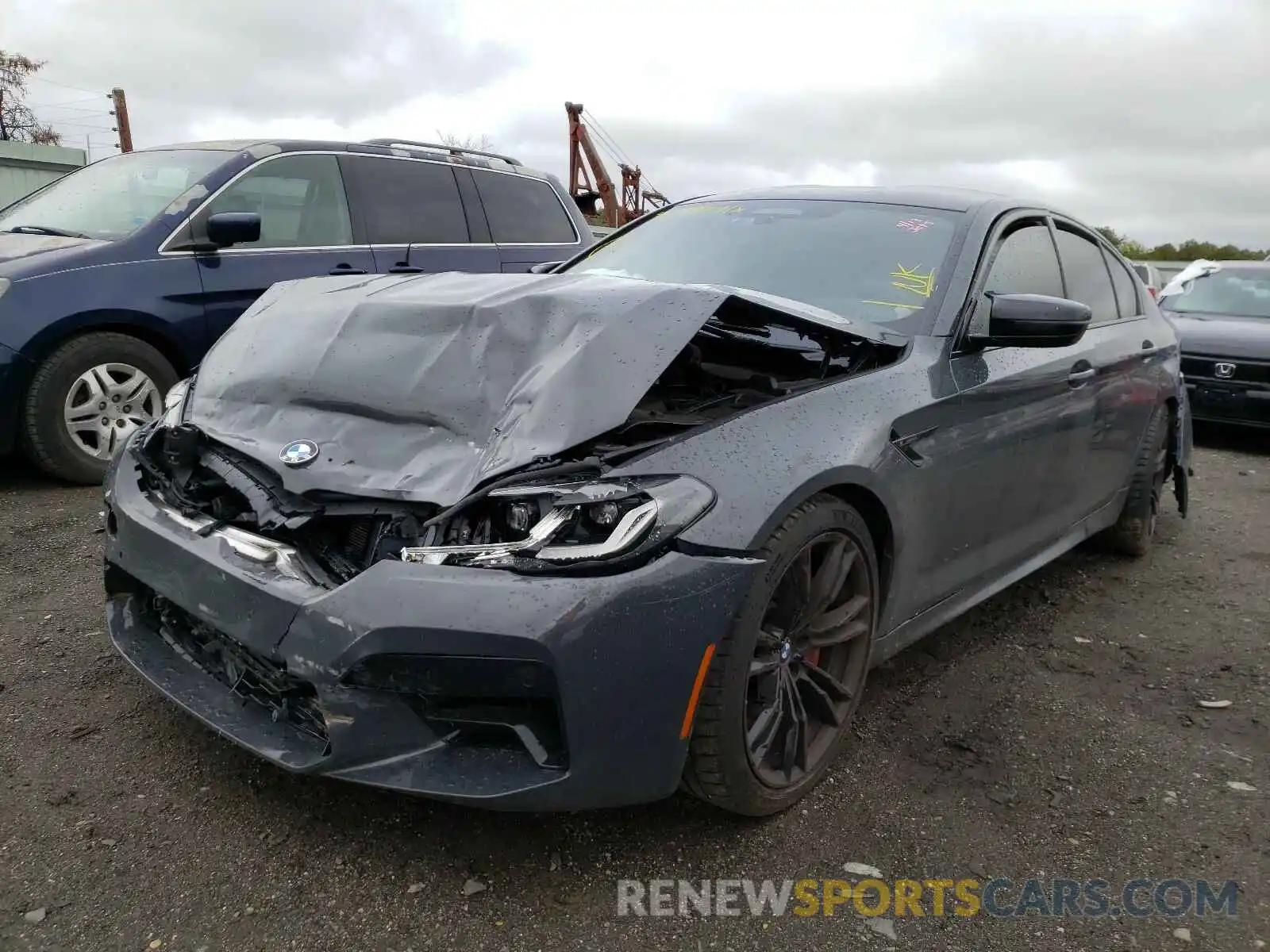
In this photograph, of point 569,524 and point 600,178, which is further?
point 600,178

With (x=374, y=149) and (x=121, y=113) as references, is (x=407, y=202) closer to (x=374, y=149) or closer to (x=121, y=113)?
(x=374, y=149)

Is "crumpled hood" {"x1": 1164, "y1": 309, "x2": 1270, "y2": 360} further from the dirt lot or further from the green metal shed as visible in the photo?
the green metal shed

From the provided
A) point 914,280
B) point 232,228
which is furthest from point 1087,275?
point 232,228

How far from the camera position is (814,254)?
3215mm

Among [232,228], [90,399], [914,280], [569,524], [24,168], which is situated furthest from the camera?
[24,168]

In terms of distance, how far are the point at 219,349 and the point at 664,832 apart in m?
Result: 1.97

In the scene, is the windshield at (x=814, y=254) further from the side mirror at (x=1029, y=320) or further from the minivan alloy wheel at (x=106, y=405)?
the minivan alloy wheel at (x=106, y=405)

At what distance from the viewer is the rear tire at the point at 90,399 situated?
14.6 feet

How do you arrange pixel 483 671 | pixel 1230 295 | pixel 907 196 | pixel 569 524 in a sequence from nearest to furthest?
pixel 483 671
pixel 569 524
pixel 907 196
pixel 1230 295

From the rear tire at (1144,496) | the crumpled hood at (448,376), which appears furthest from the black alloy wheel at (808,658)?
the rear tire at (1144,496)

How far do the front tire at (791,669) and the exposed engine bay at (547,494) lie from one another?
291 millimetres

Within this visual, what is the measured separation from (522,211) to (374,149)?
44.3 inches

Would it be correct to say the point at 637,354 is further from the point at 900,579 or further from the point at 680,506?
the point at 900,579

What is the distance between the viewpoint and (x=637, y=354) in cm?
226
